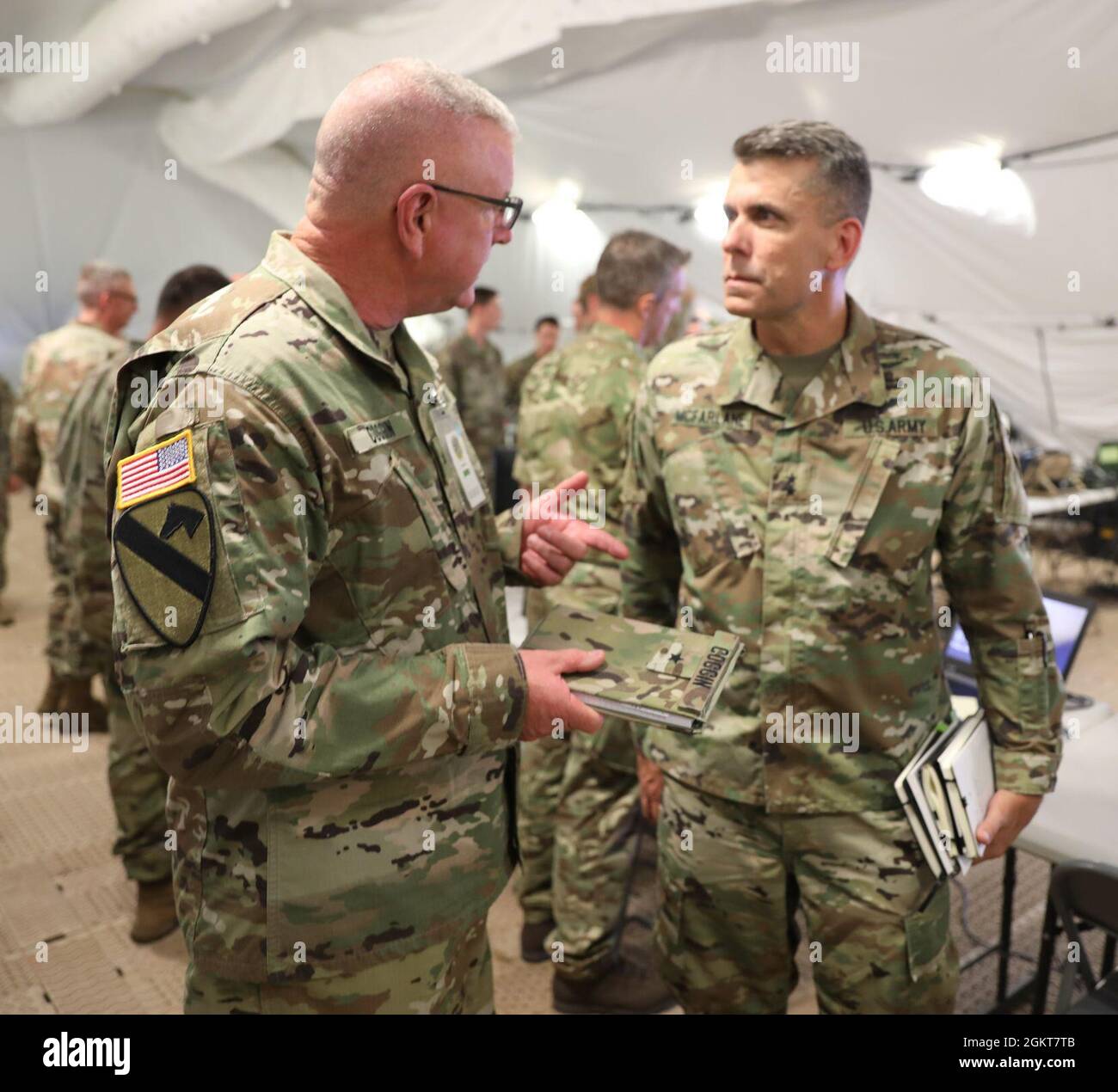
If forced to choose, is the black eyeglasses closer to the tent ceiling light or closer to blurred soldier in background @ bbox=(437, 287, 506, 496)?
the tent ceiling light

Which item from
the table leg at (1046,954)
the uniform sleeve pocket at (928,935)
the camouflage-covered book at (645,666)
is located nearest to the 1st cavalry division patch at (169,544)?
the camouflage-covered book at (645,666)

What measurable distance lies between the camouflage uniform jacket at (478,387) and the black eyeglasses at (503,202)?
4278mm

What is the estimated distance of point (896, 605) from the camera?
149 centimetres

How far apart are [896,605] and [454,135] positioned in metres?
0.97

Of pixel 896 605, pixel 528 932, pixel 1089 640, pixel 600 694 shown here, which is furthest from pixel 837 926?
pixel 1089 640

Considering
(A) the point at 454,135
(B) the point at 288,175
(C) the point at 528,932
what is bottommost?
(C) the point at 528,932

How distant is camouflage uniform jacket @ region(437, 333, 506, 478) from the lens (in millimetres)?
5633

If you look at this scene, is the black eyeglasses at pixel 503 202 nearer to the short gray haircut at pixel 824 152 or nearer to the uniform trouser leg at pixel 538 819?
the short gray haircut at pixel 824 152

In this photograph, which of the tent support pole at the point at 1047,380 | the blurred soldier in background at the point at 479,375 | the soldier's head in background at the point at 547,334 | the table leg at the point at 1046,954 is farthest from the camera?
the soldier's head in background at the point at 547,334

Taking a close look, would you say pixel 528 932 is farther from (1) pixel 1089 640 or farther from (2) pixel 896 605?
(1) pixel 1089 640

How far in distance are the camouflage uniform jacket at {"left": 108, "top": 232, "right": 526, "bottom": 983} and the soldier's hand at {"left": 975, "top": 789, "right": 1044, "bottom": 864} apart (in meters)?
0.79

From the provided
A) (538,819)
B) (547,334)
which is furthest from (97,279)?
(547,334)

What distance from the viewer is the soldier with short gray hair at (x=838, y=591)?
146cm

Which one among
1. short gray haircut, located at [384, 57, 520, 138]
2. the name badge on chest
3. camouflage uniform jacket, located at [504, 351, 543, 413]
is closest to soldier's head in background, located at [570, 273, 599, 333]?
the name badge on chest
